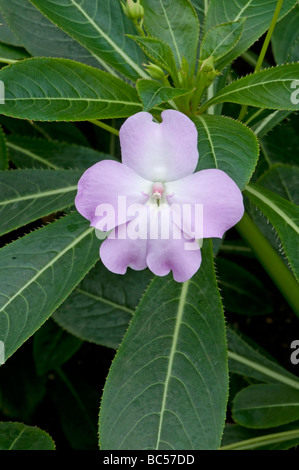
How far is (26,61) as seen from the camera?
3.97 ft

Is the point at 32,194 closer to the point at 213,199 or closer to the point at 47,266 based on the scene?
the point at 47,266

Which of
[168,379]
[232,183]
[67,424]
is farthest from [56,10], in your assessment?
[67,424]

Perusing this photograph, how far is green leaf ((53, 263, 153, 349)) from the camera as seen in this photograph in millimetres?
1806

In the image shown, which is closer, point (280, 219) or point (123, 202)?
point (123, 202)

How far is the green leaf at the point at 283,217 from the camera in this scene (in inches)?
51.1

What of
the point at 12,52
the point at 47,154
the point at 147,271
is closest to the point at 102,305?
the point at 147,271

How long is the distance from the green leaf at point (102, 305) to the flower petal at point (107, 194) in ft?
2.29

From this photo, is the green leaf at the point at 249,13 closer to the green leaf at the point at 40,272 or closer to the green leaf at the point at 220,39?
the green leaf at the point at 220,39

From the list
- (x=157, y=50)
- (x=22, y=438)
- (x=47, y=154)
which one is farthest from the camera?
(x=47, y=154)

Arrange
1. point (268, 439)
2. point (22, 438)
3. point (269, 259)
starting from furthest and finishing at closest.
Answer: point (268, 439)
point (22, 438)
point (269, 259)

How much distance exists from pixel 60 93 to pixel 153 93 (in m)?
0.21

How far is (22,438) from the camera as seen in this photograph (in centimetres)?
159
